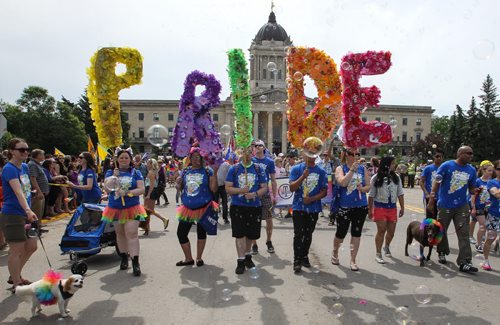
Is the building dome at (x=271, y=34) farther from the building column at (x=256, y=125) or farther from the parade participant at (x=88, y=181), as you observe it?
the parade participant at (x=88, y=181)

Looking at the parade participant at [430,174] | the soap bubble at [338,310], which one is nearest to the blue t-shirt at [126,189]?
the soap bubble at [338,310]

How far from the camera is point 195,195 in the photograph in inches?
244

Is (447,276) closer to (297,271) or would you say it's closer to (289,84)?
(297,271)

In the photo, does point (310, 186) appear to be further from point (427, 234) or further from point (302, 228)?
point (427, 234)

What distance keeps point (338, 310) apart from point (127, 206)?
10.9 feet

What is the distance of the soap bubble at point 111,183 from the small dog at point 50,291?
1.71m

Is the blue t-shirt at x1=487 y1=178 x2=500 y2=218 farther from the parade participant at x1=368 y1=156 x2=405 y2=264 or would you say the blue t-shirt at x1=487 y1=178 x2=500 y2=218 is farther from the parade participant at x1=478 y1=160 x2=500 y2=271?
the parade participant at x1=368 y1=156 x2=405 y2=264

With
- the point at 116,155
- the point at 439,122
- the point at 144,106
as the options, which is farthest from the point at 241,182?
the point at 439,122

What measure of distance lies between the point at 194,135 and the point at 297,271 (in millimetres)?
3531

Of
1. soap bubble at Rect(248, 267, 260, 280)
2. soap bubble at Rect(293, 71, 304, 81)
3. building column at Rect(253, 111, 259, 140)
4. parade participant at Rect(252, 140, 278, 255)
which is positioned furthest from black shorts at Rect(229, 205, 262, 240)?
building column at Rect(253, 111, 259, 140)

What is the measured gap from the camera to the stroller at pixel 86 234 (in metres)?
6.33

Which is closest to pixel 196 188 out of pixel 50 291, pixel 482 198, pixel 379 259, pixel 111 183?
pixel 111 183

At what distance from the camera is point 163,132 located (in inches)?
295

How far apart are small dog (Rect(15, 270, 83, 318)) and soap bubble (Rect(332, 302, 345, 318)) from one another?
2715 millimetres
